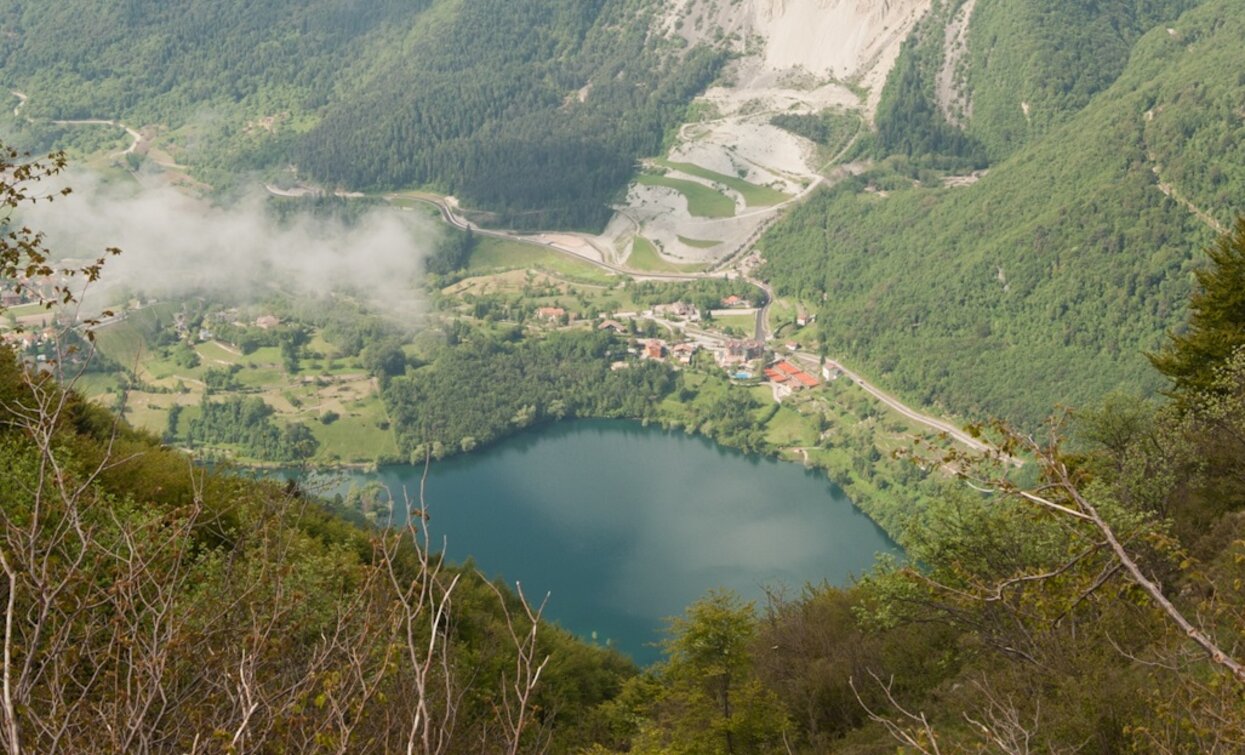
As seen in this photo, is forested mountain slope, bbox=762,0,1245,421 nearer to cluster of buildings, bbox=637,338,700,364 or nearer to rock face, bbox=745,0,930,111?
cluster of buildings, bbox=637,338,700,364

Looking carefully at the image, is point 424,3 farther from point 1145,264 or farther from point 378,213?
point 1145,264

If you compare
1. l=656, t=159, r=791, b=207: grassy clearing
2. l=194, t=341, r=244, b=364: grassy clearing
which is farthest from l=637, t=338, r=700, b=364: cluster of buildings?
l=194, t=341, r=244, b=364: grassy clearing

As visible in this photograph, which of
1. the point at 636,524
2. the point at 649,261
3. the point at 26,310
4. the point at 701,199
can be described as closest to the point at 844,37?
the point at 701,199

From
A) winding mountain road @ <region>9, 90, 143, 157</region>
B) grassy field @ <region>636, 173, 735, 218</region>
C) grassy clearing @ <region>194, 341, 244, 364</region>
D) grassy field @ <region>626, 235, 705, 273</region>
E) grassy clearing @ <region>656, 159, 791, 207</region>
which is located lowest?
grassy clearing @ <region>194, 341, 244, 364</region>

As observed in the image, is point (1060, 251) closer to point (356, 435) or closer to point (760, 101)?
point (356, 435)

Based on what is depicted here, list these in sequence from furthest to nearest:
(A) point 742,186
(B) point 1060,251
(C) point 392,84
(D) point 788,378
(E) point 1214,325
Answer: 1. (C) point 392,84
2. (A) point 742,186
3. (D) point 788,378
4. (B) point 1060,251
5. (E) point 1214,325
